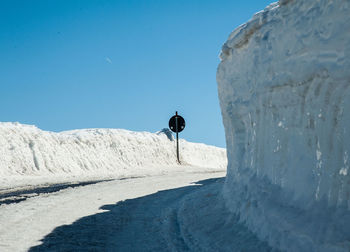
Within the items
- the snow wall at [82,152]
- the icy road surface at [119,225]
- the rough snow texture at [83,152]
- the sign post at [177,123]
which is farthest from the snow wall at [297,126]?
the sign post at [177,123]

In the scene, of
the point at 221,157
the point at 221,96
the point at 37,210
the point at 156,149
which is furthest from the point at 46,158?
the point at 221,157

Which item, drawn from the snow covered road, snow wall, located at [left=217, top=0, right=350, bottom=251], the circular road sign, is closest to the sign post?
the circular road sign

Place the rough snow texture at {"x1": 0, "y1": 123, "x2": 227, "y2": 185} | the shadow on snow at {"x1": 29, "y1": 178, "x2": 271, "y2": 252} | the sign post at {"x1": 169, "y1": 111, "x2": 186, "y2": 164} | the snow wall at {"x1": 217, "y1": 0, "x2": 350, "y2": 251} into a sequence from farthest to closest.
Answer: the sign post at {"x1": 169, "y1": 111, "x2": 186, "y2": 164} → the rough snow texture at {"x1": 0, "y1": 123, "x2": 227, "y2": 185} → the shadow on snow at {"x1": 29, "y1": 178, "x2": 271, "y2": 252} → the snow wall at {"x1": 217, "y1": 0, "x2": 350, "y2": 251}

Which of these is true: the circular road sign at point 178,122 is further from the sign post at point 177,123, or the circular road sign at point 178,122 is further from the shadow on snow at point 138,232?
the shadow on snow at point 138,232

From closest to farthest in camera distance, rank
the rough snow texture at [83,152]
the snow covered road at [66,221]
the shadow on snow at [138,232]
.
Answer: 1. the shadow on snow at [138,232]
2. the snow covered road at [66,221]
3. the rough snow texture at [83,152]

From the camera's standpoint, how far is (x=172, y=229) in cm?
631

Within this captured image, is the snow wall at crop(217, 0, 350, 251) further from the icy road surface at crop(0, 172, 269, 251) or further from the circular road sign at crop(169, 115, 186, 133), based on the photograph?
the circular road sign at crop(169, 115, 186, 133)

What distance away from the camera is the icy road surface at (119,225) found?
5324 millimetres

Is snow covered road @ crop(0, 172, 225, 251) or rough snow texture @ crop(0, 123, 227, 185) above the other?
rough snow texture @ crop(0, 123, 227, 185)

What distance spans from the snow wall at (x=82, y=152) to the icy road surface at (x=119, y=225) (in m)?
12.4

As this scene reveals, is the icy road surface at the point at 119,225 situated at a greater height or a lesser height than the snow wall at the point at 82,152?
lesser

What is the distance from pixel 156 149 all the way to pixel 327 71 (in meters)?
29.1

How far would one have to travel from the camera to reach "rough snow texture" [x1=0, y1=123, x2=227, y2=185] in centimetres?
2175

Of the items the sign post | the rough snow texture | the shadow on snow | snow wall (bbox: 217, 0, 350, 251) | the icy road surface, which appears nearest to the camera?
snow wall (bbox: 217, 0, 350, 251)
